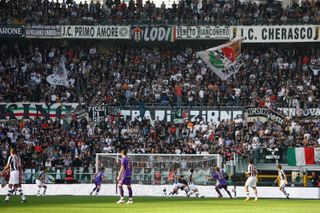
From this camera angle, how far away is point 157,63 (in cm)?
6506

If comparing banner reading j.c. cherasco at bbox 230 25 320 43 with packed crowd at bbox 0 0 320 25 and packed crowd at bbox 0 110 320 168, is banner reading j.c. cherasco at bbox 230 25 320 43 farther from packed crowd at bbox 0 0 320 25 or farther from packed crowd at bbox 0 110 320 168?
packed crowd at bbox 0 110 320 168

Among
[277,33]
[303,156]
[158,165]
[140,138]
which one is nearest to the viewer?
[158,165]

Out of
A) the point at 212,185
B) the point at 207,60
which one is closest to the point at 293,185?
the point at 212,185

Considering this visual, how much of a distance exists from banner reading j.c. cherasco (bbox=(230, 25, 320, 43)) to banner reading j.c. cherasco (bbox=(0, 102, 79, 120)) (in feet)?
38.1

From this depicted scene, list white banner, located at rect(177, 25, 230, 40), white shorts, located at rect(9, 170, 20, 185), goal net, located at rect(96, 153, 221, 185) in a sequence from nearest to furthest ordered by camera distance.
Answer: white shorts, located at rect(9, 170, 20, 185), goal net, located at rect(96, 153, 221, 185), white banner, located at rect(177, 25, 230, 40)

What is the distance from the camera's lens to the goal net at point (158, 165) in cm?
5191

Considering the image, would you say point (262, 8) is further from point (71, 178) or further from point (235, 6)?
point (71, 178)

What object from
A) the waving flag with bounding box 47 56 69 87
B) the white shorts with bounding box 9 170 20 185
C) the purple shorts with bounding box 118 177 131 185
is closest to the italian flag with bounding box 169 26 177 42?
the waving flag with bounding box 47 56 69 87

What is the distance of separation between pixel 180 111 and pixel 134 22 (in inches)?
317

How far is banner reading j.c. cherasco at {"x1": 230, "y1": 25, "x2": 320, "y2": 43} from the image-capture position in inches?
2457

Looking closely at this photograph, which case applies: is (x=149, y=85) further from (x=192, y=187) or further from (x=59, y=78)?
(x=192, y=187)

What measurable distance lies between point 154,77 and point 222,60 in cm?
639

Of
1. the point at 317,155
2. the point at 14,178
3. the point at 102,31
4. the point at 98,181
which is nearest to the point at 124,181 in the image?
the point at 14,178

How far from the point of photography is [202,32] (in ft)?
209
